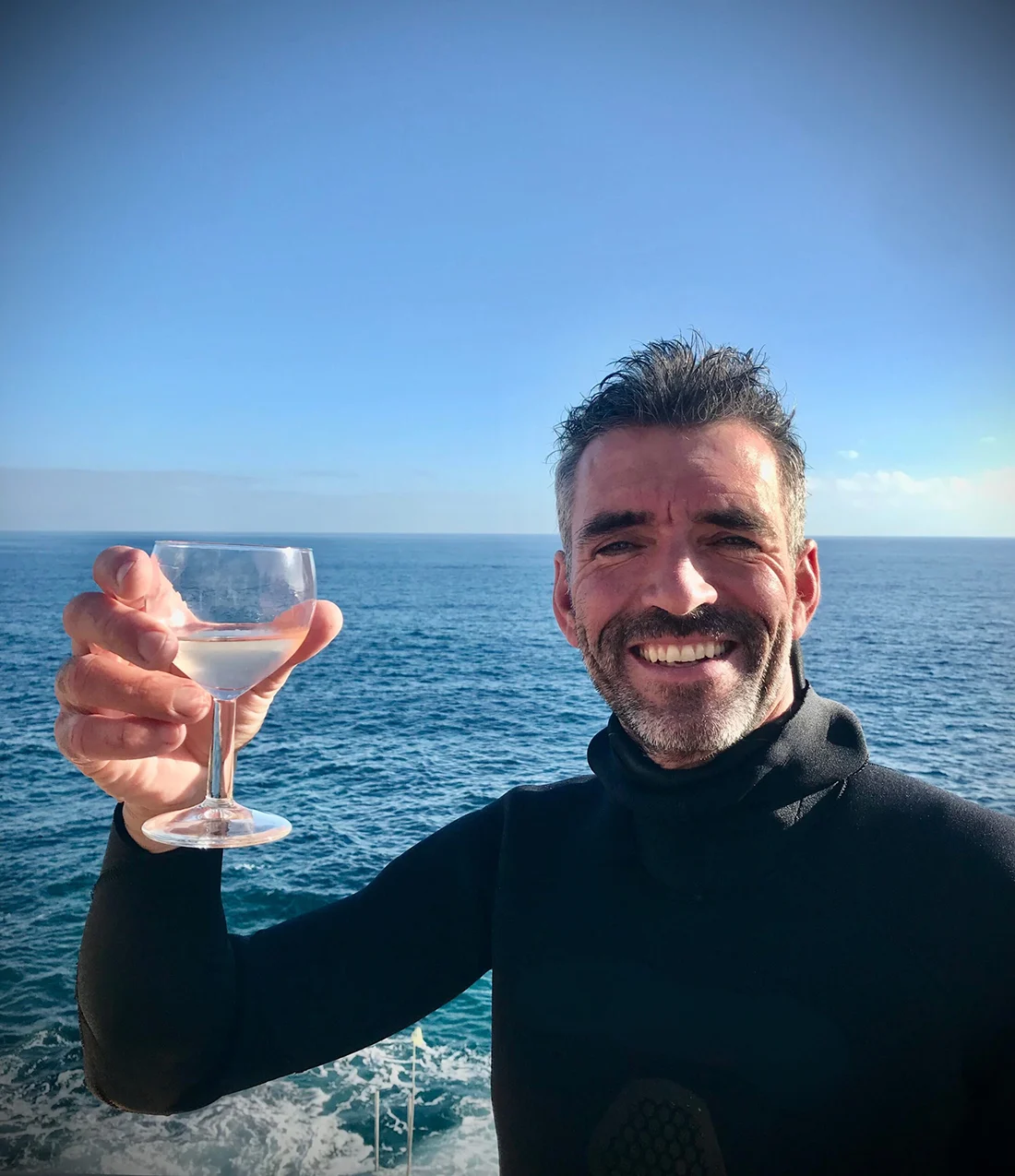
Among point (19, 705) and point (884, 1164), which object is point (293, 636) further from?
point (19, 705)

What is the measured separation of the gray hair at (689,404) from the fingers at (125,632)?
1.79 metres

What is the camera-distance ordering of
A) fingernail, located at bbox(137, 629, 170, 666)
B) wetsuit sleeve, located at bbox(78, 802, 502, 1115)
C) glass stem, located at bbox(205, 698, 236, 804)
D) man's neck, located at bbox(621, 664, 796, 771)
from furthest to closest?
man's neck, located at bbox(621, 664, 796, 771)
wetsuit sleeve, located at bbox(78, 802, 502, 1115)
glass stem, located at bbox(205, 698, 236, 804)
fingernail, located at bbox(137, 629, 170, 666)

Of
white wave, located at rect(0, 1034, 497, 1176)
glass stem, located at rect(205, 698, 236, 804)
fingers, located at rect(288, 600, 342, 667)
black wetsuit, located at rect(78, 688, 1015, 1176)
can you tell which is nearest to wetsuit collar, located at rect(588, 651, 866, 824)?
black wetsuit, located at rect(78, 688, 1015, 1176)

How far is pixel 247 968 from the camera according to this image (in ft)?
9.73

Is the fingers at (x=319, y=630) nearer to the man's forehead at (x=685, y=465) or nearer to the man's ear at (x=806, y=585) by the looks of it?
the man's forehead at (x=685, y=465)

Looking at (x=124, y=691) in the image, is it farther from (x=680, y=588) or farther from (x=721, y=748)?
(x=721, y=748)

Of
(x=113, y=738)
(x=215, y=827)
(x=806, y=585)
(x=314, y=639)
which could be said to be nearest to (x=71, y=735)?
(x=113, y=738)

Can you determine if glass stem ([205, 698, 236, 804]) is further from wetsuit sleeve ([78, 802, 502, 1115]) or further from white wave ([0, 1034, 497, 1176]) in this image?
white wave ([0, 1034, 497, 1176])

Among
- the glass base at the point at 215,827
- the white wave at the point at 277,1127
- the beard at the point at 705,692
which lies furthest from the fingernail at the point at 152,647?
the white wave at the point at 277,1127

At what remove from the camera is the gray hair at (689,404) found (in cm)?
319

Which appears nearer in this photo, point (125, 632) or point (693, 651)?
point (125, 632)

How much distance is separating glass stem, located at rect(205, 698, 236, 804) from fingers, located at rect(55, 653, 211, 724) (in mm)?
148

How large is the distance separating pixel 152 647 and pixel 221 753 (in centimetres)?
43

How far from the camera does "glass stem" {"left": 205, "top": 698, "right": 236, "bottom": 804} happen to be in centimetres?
229
